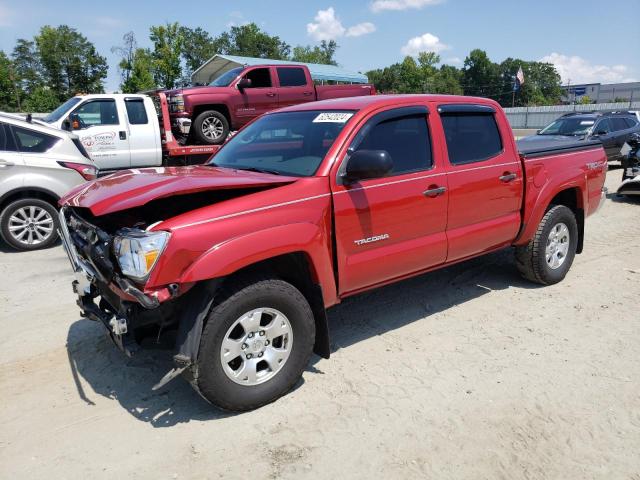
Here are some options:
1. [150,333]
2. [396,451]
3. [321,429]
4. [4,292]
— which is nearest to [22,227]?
[4,292]

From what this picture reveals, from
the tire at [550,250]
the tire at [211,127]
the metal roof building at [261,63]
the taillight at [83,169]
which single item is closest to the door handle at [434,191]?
the tire at [550,250]

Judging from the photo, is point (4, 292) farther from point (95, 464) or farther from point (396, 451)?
point (396, 451)

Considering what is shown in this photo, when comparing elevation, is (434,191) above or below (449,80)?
below

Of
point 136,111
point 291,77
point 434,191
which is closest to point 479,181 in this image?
point 434,191

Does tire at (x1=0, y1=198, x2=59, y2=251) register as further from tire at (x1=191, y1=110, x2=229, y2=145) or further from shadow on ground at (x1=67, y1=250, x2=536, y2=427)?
tire at (x1=191, y1=110, x2=229, y2=145)

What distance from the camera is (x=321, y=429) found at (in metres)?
3.01

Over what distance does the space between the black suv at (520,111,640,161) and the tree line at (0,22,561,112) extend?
7471mm

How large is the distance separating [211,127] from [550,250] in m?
8.21

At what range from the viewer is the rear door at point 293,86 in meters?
12.5

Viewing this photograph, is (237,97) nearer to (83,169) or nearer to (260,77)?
(260,77)

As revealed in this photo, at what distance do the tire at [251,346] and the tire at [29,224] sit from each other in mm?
5299

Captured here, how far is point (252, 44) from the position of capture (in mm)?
77938

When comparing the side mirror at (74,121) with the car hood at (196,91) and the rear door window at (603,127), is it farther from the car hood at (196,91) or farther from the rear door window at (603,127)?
the rear door window at (603,127)

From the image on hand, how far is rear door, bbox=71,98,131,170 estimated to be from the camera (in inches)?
390
